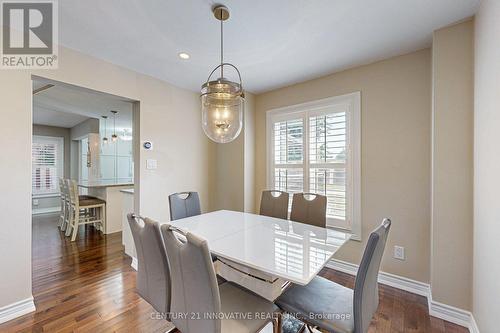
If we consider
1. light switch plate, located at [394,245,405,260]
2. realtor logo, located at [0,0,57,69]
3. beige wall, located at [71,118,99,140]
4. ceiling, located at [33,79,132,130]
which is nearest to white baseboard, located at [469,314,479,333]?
light switch plate, located at [394,245,405,260]

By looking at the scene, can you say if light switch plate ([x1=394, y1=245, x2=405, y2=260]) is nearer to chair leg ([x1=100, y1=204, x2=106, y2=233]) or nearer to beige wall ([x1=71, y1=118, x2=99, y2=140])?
chair leg ([x1=100, y1=204, x2=106, y2=233])

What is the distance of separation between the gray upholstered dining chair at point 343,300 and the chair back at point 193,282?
0.53 meters

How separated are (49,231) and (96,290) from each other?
3110 millimetres

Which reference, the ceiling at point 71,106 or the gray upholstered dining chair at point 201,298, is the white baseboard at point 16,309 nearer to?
the gray upholstered dining chair at point 201,298

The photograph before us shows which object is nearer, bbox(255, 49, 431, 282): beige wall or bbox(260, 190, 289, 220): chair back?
bbox(255, 49, 431, 282): beige wall

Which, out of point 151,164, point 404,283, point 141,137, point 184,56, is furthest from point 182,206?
point 404,283

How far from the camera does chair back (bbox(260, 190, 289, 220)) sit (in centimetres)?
247

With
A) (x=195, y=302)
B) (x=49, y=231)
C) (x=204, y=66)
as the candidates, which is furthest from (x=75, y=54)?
(x=49, y=231)

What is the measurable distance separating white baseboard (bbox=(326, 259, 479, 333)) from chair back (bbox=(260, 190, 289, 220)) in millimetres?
1018

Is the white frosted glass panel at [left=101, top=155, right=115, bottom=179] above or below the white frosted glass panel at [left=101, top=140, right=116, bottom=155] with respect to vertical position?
below

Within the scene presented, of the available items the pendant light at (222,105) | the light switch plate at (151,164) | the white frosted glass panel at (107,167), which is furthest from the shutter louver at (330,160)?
the white frosted glass panel at (107,167)

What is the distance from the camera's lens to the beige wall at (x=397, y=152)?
86.1 inches

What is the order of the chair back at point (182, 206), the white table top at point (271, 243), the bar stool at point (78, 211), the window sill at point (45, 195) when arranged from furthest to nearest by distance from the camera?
the window sill at point (45, 195) < the bar stool at point (78, 211) < the chair back at point (182, 206) < the white table top at point (271, 243)

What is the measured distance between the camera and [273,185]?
3.32m
